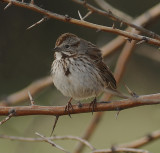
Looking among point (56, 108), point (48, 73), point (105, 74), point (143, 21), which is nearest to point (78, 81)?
point (105, 74)

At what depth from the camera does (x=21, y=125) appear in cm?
914

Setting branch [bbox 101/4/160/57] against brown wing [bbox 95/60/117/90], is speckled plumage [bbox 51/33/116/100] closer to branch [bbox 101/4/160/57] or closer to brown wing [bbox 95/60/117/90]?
brown wing [bbox 95/60/117/90]

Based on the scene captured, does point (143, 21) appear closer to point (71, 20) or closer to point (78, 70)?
point (78, 70)

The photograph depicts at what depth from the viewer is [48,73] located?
32.1 feet

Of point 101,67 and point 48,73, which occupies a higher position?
point 101,67

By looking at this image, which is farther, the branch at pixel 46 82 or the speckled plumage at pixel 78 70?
the branch at pixel 46 82

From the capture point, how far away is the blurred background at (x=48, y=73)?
27.7 ft

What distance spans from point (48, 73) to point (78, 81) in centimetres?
574

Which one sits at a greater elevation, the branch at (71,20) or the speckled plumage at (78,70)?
the branch at (71,20)

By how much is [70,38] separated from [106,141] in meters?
4.72

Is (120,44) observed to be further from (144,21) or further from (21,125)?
(21,125)

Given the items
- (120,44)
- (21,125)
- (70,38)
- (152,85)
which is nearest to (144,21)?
(120,44)

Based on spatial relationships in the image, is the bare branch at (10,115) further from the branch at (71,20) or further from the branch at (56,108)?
the branch at (71,20)

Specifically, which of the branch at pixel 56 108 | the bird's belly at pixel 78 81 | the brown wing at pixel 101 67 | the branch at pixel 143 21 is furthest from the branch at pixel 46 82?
the branch at pixel 56 108
